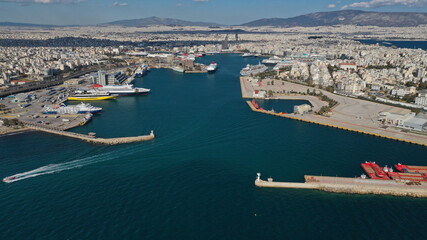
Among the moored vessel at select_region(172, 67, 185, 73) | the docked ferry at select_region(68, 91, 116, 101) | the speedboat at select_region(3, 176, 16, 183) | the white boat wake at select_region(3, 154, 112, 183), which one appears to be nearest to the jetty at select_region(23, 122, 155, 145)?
the white boat wake at select_region(3, 154, 112, 183)

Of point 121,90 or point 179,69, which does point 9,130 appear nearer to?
point 121,90

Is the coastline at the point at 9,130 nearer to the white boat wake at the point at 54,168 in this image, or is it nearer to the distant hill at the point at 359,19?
the white boat wake at the point at 54,168

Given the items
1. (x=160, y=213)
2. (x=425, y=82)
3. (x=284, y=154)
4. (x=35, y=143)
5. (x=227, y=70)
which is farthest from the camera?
(x=227, y=70)

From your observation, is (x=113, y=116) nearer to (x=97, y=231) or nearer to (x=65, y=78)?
(x=97, y=231)

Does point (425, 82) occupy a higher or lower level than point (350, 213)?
higher

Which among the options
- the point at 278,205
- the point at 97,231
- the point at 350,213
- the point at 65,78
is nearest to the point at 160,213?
the point at 97,231

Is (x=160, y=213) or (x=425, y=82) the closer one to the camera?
(x=160, y=213)

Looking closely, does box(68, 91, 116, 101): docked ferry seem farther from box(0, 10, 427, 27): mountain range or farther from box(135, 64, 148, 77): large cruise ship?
box(0, 10, 427, 27): mountain range
